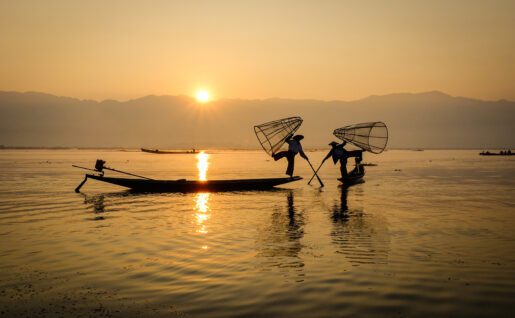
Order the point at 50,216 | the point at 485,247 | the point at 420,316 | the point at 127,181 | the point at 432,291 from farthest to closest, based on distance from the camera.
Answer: the point at 127,181
the point at 50,216
the point at 485,247
the point at 432,291
the point at 420,316

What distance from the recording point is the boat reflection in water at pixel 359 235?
34.4 feet

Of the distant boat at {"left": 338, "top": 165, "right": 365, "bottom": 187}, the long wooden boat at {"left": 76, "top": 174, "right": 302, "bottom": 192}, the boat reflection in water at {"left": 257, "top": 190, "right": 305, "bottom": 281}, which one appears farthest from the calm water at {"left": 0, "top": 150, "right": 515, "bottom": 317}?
the distant boat at {"left": 338, "top": 165, "right": 365, "bottom": 187}

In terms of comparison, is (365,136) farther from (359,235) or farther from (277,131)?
(359,235)

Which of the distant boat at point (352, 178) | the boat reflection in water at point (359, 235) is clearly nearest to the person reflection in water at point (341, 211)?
the boat reflection in water at point (359, 235)

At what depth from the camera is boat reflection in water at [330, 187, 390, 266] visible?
1048 cm

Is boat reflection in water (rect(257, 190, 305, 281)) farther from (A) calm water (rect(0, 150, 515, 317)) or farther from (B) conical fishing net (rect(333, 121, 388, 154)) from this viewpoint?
(B) conical fishing net (rect(333, 121, 388, 154))

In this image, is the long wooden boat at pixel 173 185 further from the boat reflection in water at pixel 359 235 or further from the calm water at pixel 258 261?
the boat reflection in water at pixel 359 235

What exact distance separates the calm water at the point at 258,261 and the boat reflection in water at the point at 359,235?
0.16 ft

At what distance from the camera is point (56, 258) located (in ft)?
34.6

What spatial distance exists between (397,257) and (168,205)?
13.1 m

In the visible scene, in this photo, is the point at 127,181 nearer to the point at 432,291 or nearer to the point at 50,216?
the point at 50,216

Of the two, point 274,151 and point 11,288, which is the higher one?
point 274,151

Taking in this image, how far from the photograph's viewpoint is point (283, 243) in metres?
12.2

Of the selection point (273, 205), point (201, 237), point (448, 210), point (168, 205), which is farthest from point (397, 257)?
point (168, 205)
